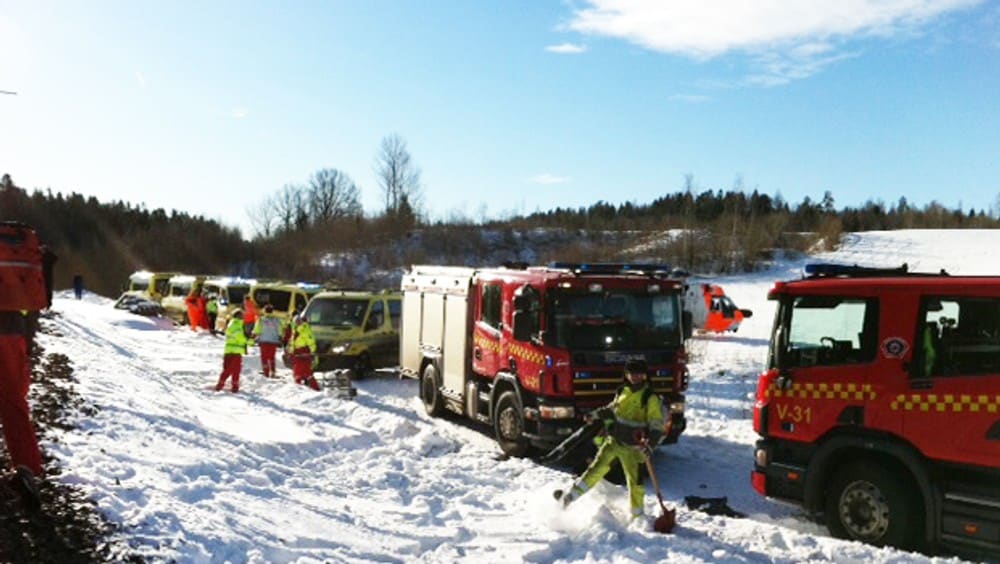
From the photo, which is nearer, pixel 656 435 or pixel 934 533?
pixel 934 533

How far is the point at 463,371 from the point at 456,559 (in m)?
6.90

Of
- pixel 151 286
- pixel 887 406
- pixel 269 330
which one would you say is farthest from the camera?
pixel 151 286

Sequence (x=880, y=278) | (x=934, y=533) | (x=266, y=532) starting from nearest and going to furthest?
(x=266, y=532), (x=934, y=533), (x=880, y=278)

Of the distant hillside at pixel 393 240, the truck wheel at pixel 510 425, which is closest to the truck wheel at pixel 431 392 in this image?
the truck wheel at pixel 510 425

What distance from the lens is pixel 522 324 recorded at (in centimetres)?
1089

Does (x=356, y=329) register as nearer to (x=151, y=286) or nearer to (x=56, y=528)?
(x=56, y=528)

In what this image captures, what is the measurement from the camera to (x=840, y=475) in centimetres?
754

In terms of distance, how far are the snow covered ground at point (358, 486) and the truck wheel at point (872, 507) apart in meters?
0.33

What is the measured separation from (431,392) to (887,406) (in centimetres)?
905

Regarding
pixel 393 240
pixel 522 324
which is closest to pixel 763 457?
pixel 522 324

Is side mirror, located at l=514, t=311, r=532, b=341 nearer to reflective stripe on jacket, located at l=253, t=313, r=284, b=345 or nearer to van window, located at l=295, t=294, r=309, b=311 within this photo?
reflective stripe on jacket, located at l=253, t=313, r=284, b=345

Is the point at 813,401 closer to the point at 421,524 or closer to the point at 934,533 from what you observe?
the point at 934,533

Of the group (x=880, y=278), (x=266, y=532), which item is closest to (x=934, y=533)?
(x=880, y=278)

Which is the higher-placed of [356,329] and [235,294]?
[235,294]
